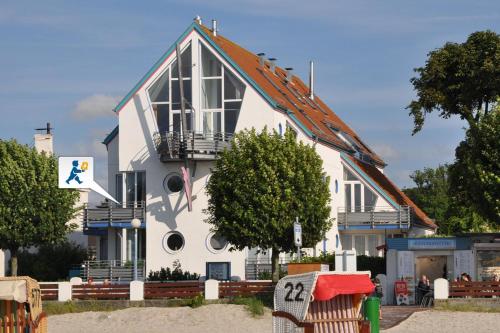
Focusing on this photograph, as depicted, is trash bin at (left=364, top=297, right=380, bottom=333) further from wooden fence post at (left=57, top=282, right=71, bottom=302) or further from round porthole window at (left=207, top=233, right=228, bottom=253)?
round porthole window at (left=207, top=233, right=228, bottom=253)

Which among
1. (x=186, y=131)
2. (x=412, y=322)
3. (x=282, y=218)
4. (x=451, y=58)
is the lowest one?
(x=412, y=322)

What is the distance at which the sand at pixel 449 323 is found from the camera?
38.8 m

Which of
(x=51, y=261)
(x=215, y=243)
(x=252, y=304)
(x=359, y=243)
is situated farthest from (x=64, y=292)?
(x=359, y=243)

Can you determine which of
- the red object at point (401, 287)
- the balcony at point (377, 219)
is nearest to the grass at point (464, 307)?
the red object at point (401, 287)

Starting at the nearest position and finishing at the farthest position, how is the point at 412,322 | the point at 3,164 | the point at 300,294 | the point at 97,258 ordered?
the point at 300,294 < the point at 412,322 < the point at 3,164 < the point at 97,258

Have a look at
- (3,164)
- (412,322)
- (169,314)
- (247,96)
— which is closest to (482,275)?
(412,322)

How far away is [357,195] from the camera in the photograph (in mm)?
69750

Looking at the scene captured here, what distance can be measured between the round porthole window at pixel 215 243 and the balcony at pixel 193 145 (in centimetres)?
414

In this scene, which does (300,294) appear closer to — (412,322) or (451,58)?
(412,322)

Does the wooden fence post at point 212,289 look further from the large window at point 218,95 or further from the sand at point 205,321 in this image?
the large window at point 218,95

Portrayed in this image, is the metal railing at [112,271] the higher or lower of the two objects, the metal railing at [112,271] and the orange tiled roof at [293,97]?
the lower

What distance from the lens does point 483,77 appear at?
205ft

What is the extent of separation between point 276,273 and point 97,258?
18964mm

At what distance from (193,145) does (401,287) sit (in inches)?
640
